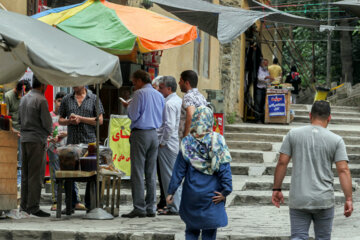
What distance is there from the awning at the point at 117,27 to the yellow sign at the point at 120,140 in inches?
103

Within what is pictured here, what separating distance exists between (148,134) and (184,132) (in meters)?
0.47

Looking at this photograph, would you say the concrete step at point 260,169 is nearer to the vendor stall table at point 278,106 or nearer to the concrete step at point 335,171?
the concrete step at point 335,171

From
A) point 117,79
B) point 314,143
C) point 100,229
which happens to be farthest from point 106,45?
point 314,143

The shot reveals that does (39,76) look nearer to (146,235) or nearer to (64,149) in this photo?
(64,149)

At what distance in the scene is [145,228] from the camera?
863 cm

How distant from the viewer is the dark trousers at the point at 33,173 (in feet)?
32.3

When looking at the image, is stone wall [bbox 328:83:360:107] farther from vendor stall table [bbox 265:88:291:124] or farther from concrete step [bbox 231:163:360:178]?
concrete step [bbox 231:163:360:178]

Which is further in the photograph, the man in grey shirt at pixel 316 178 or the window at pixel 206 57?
the window at pixel 206 57

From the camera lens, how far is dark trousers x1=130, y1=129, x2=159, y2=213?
9.78m

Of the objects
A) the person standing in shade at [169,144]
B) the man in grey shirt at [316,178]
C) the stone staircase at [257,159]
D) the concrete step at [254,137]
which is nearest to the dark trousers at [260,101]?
the stone staircase at [257,159]

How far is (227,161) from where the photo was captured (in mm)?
6699

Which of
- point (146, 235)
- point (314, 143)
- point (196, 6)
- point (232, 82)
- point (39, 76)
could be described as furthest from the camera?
point (232, 82)

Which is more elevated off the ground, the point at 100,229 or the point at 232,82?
the point at 232,82

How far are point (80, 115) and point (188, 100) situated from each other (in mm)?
1476
